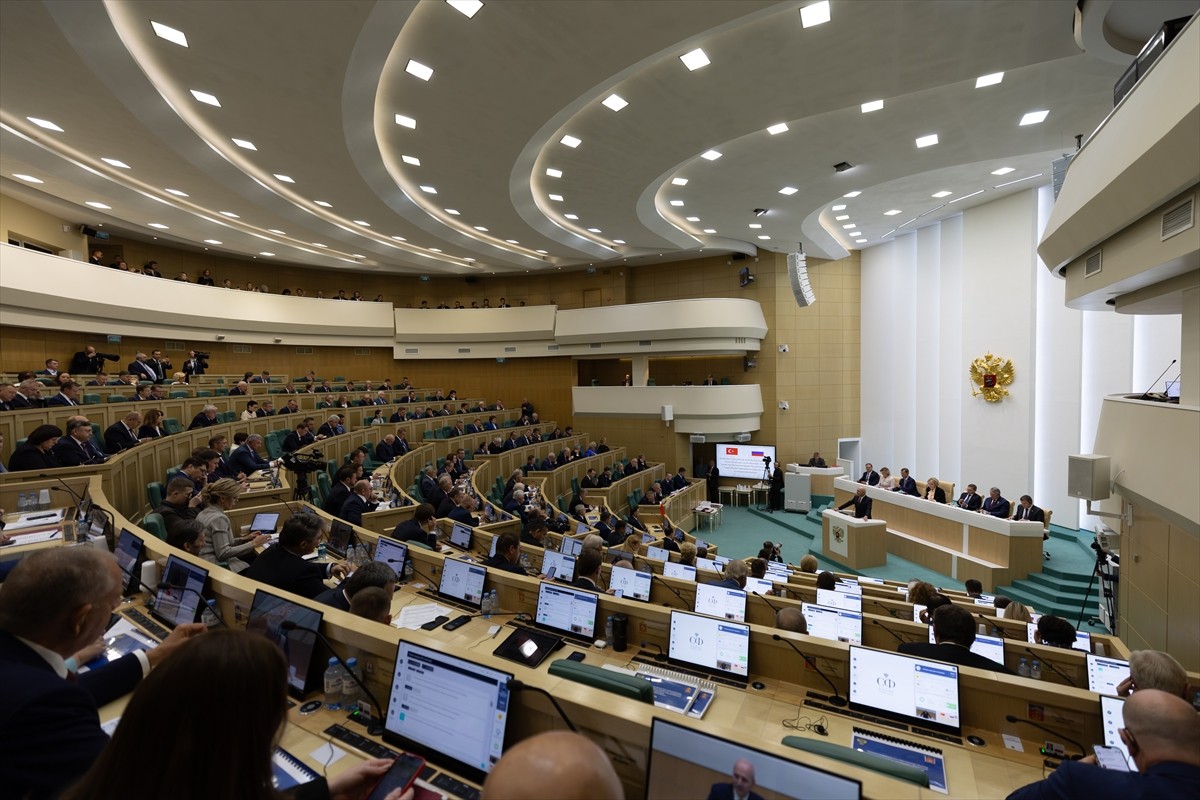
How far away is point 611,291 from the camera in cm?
1930

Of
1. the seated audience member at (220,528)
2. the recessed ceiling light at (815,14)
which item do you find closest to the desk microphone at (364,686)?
the seated audience member at (220,528)

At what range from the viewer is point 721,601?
4133 millimetres

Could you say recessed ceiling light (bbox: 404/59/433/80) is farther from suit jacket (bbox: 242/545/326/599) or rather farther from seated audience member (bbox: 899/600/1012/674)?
seated audience member (bbox: 899/600/1012/674)

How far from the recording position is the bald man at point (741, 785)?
1.45 m

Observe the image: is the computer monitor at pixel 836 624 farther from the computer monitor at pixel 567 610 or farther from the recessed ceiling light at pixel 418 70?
the recessed ceiling light at pixel 418 70

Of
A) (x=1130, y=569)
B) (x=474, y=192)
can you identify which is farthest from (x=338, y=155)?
(x=1130, y=569)

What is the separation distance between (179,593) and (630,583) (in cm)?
319

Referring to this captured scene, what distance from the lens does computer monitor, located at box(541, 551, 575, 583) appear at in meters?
5.05

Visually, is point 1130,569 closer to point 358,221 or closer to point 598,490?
point 598,490

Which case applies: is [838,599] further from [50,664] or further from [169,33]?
[169,33]

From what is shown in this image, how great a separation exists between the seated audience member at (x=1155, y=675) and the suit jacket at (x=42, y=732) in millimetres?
4099

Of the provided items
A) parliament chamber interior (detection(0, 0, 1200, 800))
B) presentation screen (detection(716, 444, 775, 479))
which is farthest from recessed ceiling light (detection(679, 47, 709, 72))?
presentation screen (detection(716, 444, 775, 479))

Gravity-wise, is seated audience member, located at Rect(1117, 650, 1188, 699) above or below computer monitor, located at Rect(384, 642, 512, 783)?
below

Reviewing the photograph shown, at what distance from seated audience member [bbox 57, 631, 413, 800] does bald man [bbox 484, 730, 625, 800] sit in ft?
1.81
